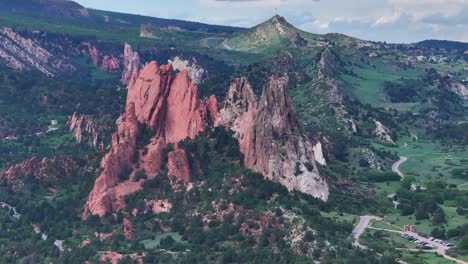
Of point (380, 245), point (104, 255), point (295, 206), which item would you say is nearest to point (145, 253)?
point (104, 255)

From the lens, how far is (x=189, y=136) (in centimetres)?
16812

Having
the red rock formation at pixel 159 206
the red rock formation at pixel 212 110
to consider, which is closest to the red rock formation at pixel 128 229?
the red rock formation at pixel 159 206

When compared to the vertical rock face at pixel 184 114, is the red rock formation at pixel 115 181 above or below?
below

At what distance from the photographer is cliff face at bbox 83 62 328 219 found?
509ft

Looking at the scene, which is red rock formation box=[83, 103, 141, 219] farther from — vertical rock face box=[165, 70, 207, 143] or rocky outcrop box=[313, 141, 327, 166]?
rocky outcrop box=[313, 141, 327, 166]

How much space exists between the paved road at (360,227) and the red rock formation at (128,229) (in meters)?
37.1

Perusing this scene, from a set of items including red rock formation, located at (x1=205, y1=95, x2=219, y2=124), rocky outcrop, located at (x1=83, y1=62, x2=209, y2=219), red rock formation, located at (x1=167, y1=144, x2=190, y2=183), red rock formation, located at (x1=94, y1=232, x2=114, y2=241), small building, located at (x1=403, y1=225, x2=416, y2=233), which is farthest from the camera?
red rock formation, located at (x1=205, y1=95, x2=219, y2=124)

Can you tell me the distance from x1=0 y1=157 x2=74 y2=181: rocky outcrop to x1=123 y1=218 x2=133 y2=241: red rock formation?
114ft

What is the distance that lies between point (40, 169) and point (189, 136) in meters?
36.0

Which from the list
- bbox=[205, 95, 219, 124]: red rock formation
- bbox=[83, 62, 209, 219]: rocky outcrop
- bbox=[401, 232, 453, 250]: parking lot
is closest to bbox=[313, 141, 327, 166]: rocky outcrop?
bbox=[205, 95, 219, 124]: red rock formation

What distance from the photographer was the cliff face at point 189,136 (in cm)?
15512

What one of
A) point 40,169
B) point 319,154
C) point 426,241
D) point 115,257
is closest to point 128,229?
point 115,257

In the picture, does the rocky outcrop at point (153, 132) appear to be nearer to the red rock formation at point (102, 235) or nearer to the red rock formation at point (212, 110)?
the red rock formation at point (212, 110)

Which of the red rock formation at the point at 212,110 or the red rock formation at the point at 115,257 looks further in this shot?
the red rock formation at the point at 212,110
